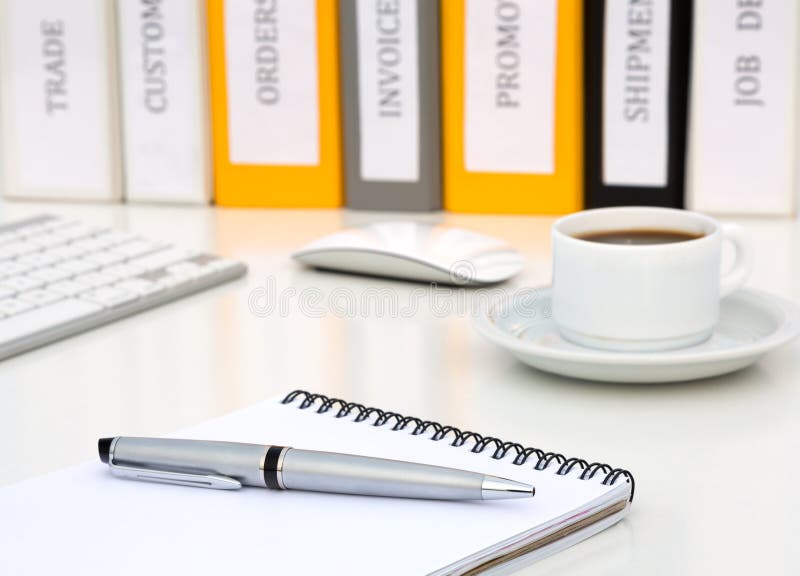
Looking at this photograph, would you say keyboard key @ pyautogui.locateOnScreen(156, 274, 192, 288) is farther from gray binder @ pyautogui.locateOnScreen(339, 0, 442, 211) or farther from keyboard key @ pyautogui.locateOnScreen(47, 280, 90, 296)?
gray binder @ pyautogui.locateOnScreen(339, 0, 442, 211)

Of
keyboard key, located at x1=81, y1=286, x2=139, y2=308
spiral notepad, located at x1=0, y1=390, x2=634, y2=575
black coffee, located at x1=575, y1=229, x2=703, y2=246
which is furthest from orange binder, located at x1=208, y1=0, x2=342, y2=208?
spiral notepad, located at x1=0, y1=390, x2=634, y2=575

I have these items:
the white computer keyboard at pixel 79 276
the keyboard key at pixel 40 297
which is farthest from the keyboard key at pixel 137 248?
the keyboard key at pixel 40 297

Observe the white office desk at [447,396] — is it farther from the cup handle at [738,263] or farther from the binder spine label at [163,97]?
the binder spine label at [163,97]

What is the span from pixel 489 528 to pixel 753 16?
660 mm

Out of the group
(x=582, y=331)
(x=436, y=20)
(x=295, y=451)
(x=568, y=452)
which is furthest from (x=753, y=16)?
(x=295, y=451)

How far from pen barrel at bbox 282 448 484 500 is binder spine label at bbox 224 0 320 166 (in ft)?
2.08

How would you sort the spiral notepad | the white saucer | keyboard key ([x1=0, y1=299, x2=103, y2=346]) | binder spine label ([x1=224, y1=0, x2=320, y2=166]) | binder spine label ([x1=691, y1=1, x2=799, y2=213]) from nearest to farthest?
the spiral notepad
the white saucer
keyboard key ([x1=0, y1=299, x2=103, y2=346])
binder spine label ([x1=691, y1=1, x2=799, y2=213])
binder spine label ([x1=224, y1=0, x2=320, y2=166])

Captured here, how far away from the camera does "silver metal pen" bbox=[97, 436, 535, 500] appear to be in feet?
1.62

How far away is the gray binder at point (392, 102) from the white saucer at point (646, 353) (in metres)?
0.34

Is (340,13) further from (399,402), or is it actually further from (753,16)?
(399,402)

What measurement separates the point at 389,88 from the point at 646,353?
0.49 m

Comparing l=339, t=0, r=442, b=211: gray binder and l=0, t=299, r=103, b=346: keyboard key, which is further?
l=339, t=0, r=442, b=211: gray binder

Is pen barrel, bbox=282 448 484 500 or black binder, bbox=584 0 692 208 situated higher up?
black binder, bbox=584 0 692 208

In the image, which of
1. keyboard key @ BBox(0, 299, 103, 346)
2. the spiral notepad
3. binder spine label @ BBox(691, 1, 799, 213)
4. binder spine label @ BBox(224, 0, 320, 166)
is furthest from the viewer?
binder spine label @ BBox(224, 0, 320, 166)
